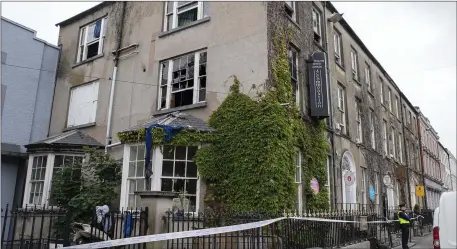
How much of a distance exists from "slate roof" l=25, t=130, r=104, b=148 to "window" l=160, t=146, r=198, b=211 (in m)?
4.73

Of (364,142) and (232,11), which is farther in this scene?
(364,142)

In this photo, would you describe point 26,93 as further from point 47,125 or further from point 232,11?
point 232,11

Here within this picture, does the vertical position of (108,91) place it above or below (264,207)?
above

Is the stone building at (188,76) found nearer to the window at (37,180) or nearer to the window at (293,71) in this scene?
the window at (293,71)

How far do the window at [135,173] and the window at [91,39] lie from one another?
7.22 m

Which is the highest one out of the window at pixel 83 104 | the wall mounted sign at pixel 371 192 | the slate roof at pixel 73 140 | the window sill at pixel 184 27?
the window sill at pixel 184 27

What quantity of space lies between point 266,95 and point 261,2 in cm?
342

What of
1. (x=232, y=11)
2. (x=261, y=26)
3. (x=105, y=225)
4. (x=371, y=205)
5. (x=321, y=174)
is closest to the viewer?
(x=105, y=225)

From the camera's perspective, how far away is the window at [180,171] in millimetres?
11781

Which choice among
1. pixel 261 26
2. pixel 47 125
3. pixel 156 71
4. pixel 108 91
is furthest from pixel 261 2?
pixel 47 125

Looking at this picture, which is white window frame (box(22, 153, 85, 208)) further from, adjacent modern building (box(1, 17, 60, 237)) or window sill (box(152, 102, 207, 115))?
window sill (box(152, 102, 207, 115))

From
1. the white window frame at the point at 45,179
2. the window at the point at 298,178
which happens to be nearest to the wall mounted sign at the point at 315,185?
the window at the point at 298,178

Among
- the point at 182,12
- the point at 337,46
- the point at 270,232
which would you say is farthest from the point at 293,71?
the point at 270,232

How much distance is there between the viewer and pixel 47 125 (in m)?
17.9
